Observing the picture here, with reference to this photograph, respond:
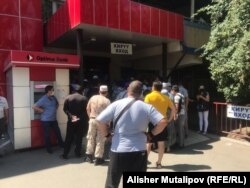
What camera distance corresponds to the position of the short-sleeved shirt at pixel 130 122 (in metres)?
4.01

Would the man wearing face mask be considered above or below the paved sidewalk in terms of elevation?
above

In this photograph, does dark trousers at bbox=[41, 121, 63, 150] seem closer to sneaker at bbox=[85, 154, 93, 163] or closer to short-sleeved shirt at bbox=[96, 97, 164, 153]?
sneaker at bbox=[85, 154, 93, 163]

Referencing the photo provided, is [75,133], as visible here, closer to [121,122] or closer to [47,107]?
[47,107]

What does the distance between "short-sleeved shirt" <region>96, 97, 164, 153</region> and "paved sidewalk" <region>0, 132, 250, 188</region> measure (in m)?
1.90

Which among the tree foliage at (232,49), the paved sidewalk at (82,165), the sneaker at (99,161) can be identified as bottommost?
the paved sidewalk at (82,165)

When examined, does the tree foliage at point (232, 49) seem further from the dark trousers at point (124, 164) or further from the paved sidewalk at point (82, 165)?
the dark trousers at point (124, 164)

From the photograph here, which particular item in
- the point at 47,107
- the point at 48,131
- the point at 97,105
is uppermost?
the point at 97,105

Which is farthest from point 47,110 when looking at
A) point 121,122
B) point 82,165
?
point 121,122

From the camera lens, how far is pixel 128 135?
4043mm

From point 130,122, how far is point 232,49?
659 cm

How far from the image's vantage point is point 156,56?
14289 mm

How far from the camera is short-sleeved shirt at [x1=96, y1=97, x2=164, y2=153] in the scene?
4008 millimetres

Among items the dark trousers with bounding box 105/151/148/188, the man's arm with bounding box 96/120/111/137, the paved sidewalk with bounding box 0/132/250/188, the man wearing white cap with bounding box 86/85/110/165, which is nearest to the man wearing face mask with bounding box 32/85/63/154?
the paved sidewalk with bounding box 0/132/250/188

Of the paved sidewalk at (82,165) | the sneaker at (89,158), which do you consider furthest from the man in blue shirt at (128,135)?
the sneaker at (89,158)
